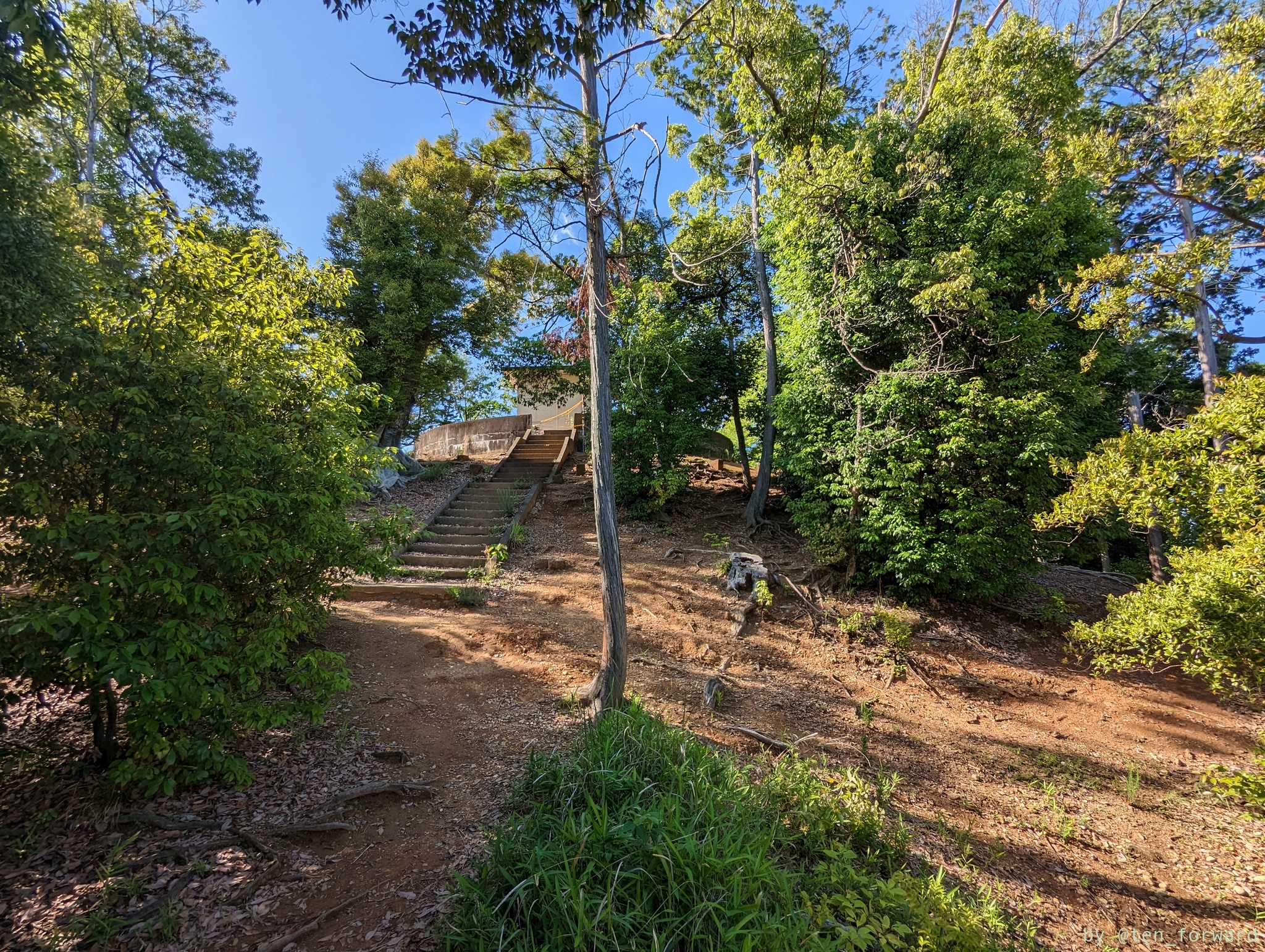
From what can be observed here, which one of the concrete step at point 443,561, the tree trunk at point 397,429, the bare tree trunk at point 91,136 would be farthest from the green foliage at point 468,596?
the bare tree trunk at point 91,136

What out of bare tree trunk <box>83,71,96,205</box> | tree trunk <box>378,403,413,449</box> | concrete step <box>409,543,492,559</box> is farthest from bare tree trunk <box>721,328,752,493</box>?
bare tree trunk <box>83,71,96,205</box>

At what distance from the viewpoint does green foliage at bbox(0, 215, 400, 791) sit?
7.77 ft

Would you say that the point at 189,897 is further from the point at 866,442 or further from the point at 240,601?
the point at 866,442

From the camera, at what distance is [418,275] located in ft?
42.0

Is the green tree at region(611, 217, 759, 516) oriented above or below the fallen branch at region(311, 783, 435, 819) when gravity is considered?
above

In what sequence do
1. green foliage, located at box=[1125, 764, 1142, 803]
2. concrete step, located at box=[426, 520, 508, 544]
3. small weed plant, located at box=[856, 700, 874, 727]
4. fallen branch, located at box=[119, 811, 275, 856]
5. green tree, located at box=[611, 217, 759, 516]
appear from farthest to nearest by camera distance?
1. green tree, located at box=[611, 217, 759, 516]
2. concrete step, located at box=[426, 520, 508, 544]
3. small weed plant, located at box=[856, 700, 874, 727]
4. green foliage, located at box=[1125, 764, 1142, 803]
5. fallen branch, located at box=[119, 811, 275, 856]

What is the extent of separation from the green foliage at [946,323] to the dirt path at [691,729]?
1756 millimetres

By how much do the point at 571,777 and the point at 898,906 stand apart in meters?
2.09

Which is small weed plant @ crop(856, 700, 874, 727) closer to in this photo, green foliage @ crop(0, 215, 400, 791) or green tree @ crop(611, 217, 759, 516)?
green foliage @ crop(0, 215, 400, 791)

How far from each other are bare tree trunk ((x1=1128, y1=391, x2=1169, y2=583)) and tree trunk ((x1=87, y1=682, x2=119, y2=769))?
13234 mm

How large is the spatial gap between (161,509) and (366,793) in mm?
2337

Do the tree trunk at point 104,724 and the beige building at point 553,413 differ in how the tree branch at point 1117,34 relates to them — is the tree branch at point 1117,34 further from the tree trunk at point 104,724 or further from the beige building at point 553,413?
the tree trunk at point 104,724

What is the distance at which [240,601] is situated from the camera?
3174 mm

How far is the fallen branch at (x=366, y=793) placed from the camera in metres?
3.20
